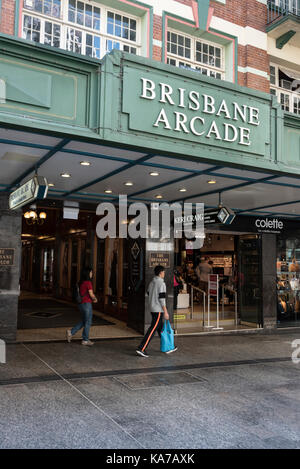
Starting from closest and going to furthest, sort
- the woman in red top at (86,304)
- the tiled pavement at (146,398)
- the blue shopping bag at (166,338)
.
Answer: the tiled pavement at (146,398), the blue shopping bag at (166,338), the woman in red top at (86,304)

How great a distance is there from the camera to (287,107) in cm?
1203

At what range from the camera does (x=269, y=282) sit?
12.9m

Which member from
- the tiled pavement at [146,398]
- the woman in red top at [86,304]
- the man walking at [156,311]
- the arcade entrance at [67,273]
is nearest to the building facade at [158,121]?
the arcade entrance at [67,273]

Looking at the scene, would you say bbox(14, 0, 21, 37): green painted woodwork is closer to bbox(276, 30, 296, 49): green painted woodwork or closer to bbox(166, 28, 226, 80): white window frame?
bbox(166, 28, 226, 80): white window frame

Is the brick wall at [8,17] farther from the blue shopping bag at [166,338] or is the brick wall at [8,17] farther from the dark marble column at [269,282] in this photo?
the dark marble column at [269,282]

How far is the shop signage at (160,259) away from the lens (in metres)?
11.2

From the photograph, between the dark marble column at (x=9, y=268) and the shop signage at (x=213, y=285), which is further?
the shop signage at (x=213, y=285)

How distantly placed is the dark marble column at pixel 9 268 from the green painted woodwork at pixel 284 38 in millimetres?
8402

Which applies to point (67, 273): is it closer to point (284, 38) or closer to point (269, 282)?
point (269, 282)

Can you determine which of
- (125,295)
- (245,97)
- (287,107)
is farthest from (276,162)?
(125,295)

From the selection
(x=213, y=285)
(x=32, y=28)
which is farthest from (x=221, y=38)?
(x=213, y=285)

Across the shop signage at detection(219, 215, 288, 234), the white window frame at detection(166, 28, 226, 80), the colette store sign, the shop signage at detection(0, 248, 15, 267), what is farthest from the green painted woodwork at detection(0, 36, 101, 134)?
the shop signage at detection(219, 215, 288, 234)

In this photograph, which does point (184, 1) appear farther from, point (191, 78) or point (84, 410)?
point (84, 410)
